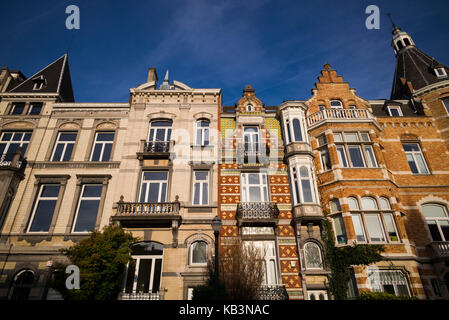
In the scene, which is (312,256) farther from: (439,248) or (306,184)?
(439,248)

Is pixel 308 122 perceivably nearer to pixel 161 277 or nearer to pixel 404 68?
pixel 404 68

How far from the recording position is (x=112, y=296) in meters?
12.3

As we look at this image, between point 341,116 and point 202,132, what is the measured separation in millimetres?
9964

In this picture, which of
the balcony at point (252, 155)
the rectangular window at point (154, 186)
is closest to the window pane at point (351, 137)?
the balcony at point (252, 155)

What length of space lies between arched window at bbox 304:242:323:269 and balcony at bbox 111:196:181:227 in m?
7.62

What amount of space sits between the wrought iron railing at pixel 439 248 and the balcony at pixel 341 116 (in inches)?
330

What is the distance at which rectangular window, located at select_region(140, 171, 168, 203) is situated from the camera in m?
16.2

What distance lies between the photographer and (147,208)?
14.9 m

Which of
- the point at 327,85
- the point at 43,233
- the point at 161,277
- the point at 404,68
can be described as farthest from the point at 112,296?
the point at 404,68

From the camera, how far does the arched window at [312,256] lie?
14422mm

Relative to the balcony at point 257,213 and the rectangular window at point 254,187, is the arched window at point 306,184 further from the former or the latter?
the rectangular window at point 254,187

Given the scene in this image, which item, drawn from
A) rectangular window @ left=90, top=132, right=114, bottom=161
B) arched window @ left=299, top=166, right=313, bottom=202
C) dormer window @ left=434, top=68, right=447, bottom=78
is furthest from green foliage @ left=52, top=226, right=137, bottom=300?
dormer window @ left=434, top=68, right=447, bottom=78

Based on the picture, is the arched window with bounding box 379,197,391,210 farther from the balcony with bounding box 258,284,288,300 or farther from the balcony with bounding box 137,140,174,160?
the balcony with bounding box 137,140,174,160

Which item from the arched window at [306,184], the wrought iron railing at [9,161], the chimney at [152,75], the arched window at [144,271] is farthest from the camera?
the chimney at [152,75]
